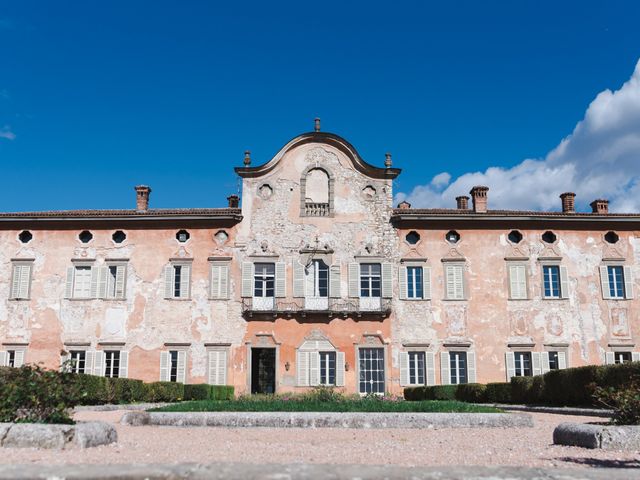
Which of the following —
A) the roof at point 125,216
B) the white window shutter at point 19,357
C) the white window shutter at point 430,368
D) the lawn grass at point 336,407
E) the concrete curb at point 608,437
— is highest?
the roof at point 125,216

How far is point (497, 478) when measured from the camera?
206 inches

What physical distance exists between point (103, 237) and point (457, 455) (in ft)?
70.1

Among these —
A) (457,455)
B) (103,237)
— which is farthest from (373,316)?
(457,455)

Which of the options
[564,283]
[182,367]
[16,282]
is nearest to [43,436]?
[182,367]

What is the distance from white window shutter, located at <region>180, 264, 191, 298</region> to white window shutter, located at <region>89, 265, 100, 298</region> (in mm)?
3303

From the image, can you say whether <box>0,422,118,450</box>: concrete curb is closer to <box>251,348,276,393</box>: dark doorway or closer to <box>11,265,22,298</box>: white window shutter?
Answer: <box>251,348,276,393</box>: dark doorway

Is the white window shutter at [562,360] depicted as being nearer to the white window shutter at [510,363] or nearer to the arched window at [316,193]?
the white window shutter at [510,363]

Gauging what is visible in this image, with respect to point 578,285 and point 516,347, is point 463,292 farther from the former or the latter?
point 578,285

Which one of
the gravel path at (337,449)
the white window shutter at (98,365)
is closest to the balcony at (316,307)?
the white window shutter at (98,365)

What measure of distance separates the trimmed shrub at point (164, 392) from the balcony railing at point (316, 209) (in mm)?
8325

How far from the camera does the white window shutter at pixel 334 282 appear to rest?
84.4 feet

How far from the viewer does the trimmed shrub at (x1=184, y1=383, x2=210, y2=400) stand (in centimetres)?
2277

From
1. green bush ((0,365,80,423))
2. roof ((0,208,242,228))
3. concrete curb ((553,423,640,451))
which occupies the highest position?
roof ((0,208,242,228))

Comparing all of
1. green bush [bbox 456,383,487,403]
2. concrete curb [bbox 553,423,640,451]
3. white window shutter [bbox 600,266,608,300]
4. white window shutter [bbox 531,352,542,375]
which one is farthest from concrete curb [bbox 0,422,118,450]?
white window shutter [bbox 600,266,608,300]
